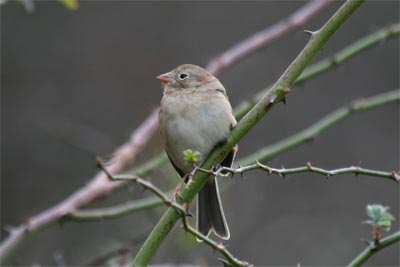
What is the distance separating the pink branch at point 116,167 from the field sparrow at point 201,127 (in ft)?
0.64

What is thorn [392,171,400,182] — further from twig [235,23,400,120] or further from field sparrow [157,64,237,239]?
twig [235,23,400,120]

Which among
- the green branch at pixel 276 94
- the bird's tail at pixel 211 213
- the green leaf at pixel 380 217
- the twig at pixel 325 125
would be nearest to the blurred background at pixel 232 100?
the bird's tail at pixel 211 213

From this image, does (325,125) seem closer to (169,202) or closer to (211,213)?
(211,213)

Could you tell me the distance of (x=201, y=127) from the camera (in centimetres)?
396

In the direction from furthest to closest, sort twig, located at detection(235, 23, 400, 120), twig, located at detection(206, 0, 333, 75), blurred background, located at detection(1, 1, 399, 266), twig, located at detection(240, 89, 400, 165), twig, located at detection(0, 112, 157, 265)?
blurred background, located at detection(1, 1, 399, 266), twig, located at detection(206, 0, 333, 75), twig, located at detection(235, 23, 400, 120), twig, located at detection(240, 89, 400, 165), twig, located at detection(0, 112, 157, 265)

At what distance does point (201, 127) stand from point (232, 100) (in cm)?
556

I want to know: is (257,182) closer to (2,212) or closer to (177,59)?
(177,59)

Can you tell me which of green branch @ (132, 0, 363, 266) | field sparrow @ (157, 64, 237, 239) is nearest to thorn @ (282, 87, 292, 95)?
green branch @ (132, 0, 363, 266)

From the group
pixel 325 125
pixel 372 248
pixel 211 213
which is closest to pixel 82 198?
pixel 211 213

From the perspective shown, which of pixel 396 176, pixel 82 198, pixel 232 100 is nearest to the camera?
pixel 396 176

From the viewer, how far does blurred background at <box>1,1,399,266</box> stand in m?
8.38

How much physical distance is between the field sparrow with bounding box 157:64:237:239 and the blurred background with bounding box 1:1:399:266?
365 centimetres

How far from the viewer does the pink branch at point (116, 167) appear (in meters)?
3.50

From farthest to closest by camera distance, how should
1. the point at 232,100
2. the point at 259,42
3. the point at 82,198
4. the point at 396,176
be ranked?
the point at 232,100
the point at 259,42
the point at 82,198
the point at 396,176
